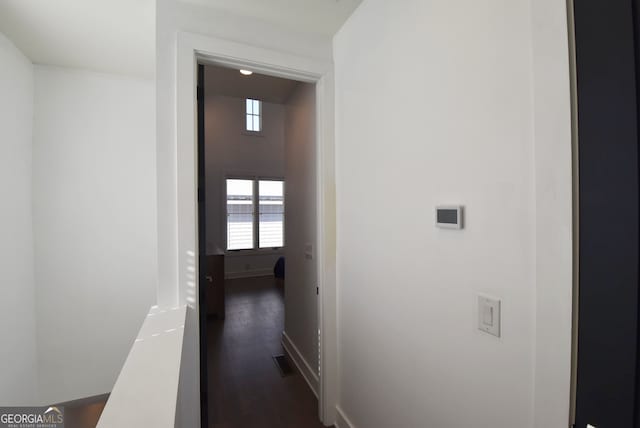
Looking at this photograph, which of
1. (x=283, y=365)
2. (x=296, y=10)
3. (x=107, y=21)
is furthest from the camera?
(x=283, y=365)

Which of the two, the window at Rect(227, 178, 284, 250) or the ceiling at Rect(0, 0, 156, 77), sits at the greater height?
the ceiling at Rect(0, 0, 156, 77)

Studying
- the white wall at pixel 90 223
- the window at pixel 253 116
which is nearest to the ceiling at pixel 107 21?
the white wall at pixel 90 223

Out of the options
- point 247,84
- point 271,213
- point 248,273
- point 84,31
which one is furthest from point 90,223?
point 271,213

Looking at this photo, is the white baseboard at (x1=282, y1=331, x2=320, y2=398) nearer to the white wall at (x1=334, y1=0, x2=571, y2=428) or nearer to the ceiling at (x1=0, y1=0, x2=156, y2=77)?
the white wall at (x1=334, y1=0, x2=571, y2=428)

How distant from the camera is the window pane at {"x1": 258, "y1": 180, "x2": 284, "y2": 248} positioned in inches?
278

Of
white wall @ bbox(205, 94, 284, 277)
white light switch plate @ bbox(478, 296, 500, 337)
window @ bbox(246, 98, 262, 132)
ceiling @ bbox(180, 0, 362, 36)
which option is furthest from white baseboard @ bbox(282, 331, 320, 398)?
window @ bbox(246, 98, 262, 132)

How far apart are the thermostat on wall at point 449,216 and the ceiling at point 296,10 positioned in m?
1.34

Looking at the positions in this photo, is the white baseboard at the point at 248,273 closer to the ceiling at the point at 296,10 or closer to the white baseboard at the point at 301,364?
the white baseboard at the point at 301,364

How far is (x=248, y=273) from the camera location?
272 inches

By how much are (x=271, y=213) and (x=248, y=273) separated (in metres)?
1.48

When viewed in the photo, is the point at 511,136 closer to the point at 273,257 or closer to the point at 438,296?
the point at 438,296

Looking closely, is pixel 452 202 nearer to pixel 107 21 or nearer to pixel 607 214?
pixel 607 214

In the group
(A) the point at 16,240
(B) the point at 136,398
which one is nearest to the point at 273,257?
(A) the point at 16,240

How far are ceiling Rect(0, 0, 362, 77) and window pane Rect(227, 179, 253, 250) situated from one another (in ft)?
14.4
